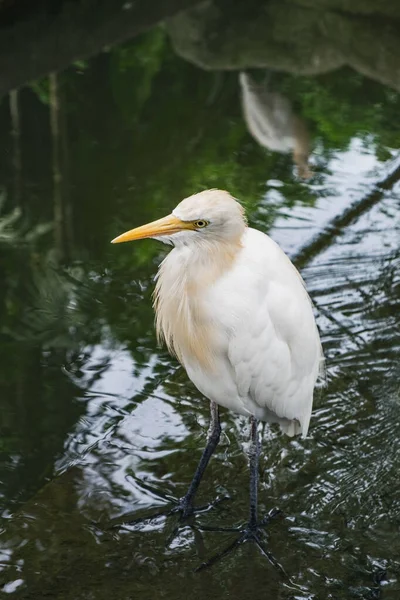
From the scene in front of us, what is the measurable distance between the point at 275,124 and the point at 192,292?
4386 mm

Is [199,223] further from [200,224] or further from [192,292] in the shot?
[192,292]

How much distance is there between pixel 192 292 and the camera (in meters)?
3.09

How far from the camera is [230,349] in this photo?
308cm

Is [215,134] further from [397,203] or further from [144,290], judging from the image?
[144,290]

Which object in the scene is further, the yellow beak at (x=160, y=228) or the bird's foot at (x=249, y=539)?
the bird's foot at (x=249, y=539)

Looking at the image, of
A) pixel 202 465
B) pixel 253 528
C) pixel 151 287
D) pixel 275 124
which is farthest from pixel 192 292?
pixel 275 124

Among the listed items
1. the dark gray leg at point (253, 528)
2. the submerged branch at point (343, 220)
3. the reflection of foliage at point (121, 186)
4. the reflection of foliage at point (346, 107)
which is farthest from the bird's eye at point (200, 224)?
the reflection of foliage at point (346, 107)

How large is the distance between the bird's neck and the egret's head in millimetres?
42

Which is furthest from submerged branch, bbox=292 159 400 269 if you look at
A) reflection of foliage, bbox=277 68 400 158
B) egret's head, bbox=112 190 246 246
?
egret's head, bbox=112 190 246 246

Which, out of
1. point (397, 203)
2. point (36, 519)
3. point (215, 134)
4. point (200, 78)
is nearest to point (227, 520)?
point (36, 519)

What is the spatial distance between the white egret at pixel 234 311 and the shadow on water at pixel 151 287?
15.7 inches

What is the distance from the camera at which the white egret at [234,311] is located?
2977mm

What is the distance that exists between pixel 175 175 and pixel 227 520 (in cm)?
342

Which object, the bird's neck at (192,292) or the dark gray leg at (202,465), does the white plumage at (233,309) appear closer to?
the bird's neck at (192,292)
